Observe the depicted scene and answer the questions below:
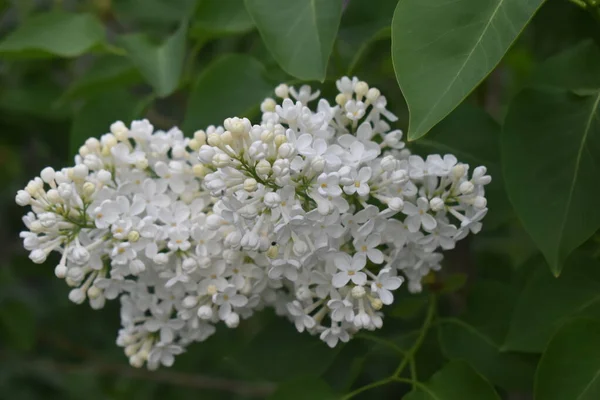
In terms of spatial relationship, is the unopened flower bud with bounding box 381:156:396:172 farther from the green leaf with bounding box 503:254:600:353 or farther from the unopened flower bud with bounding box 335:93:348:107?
the green leaf with bounding box 503:254:600:353

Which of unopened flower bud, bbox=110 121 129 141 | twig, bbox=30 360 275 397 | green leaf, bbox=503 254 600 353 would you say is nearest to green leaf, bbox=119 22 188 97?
unopened flower bud, bbox=110 121 129 141

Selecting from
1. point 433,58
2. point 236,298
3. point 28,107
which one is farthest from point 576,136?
point 28,107

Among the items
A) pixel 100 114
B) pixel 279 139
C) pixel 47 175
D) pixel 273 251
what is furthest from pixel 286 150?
pixel 100 114

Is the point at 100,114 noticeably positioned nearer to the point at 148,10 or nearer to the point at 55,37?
the point at 55,37

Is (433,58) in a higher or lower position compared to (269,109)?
higher

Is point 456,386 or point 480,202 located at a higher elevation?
point 480,202

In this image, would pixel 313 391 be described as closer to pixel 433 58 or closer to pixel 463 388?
pixel 463 388
